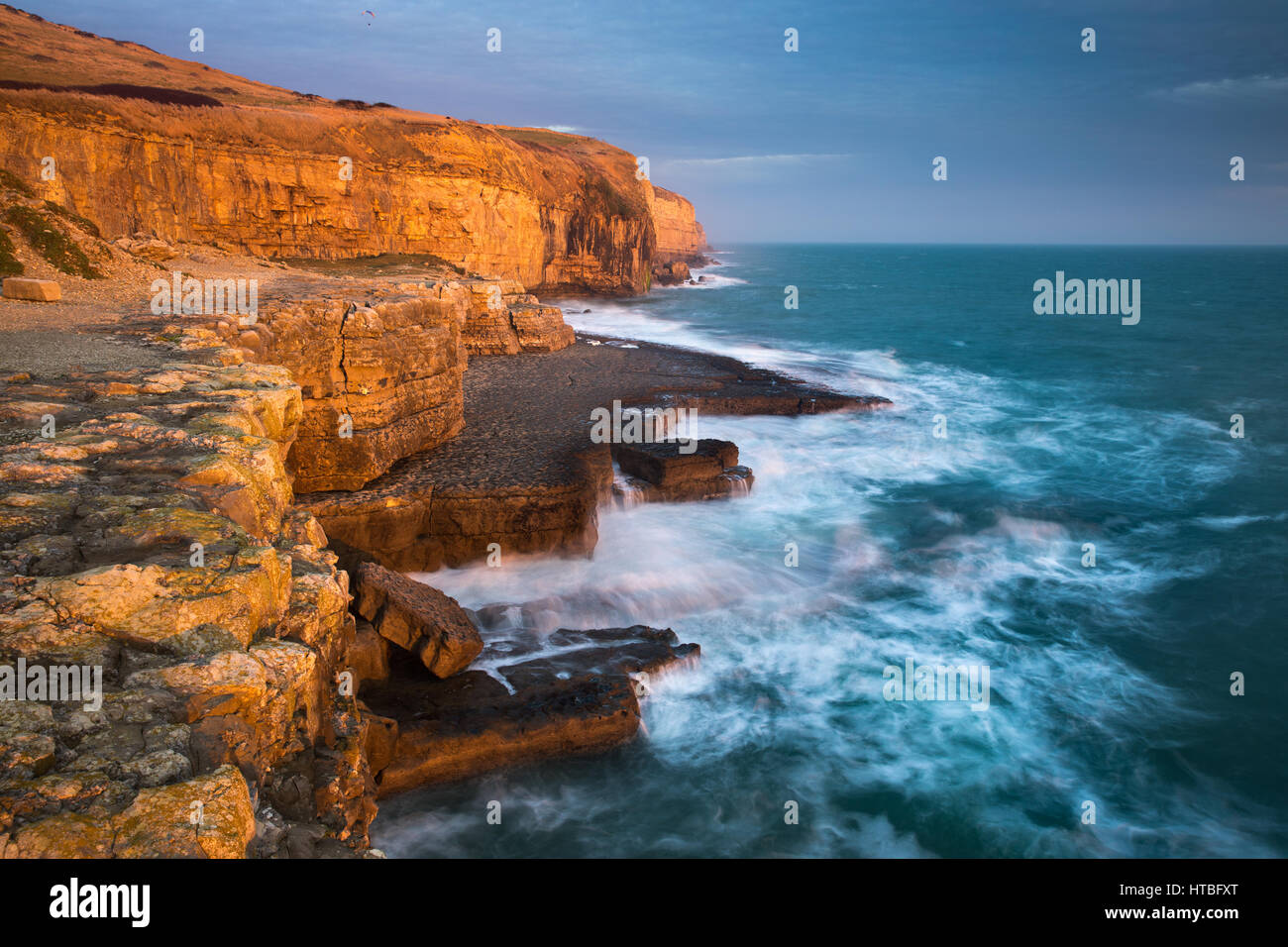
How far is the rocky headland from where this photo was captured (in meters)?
3.93

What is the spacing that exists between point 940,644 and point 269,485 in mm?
10539

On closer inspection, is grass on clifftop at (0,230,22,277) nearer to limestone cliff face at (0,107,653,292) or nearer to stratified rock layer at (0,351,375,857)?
stratified rock layer at (0,351,375,857)

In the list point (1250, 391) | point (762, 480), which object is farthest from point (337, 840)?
point (1250, 391)

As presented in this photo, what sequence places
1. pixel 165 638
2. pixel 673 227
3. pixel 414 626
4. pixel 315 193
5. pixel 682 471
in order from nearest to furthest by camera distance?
pixel 165 638
pixel 414 626
pixel 682 471
pixel 315 193
pixel 673 227

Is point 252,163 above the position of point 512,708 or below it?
above

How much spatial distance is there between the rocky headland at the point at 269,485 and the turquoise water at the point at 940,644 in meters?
0.84

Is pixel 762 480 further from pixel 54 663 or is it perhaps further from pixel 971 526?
pixel 54 663

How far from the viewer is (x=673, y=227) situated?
4102 inches

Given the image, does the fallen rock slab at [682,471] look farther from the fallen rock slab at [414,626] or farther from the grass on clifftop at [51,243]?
the grass on clifftop at [51,243]

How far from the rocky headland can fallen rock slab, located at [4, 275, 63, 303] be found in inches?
7.2

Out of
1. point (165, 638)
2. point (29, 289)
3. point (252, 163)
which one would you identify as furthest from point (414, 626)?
point (252, 163)

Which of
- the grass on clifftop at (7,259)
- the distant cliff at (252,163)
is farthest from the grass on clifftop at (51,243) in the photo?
the distant cliff at (252,163)

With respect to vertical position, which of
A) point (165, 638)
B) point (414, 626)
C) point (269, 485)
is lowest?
point (414, 626)

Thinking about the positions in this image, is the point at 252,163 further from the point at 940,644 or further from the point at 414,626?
the point at 940,644
